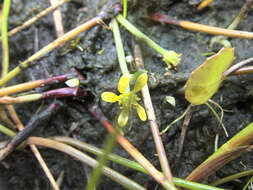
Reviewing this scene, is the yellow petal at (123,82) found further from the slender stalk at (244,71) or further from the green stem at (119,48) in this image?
the slender stalk at (244,71)

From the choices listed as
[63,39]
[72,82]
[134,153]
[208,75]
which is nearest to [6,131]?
[72,82]

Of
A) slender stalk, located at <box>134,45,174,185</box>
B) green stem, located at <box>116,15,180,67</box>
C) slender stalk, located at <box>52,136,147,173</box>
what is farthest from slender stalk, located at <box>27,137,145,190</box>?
green stem, located at <box>116,15,180,67</box>

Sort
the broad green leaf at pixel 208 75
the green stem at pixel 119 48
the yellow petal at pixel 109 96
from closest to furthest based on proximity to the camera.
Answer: the broad green leaf at pixel 208 75 < the yellow petal at pixel 109 96 < the green stem at pixel 119 48

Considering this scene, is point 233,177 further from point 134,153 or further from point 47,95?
point 47,95

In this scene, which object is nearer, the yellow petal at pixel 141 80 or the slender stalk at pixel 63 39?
the yellow petal at pixel 141 80

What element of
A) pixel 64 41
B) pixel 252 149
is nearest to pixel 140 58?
pixel 64 41

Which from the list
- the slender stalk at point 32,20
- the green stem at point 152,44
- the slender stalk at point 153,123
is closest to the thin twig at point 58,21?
the slender stalk at point 32,20

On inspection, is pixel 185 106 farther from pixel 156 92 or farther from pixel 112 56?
pixel 112 56
